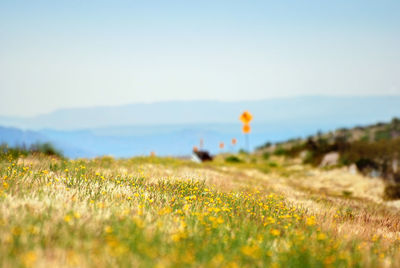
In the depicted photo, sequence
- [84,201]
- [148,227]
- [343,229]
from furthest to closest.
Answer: [343,229] < [84,201] < [148,227]

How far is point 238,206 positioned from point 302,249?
2.31m

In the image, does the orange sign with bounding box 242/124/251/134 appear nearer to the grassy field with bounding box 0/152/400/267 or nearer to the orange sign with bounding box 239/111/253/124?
the orange sign with bounding box 239/111/253/124

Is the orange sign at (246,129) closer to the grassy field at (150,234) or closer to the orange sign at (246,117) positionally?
the orange sign at (246,117)

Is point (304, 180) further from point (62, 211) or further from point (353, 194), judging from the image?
point (62, 211)

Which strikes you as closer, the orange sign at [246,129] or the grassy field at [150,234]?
the grassy field at [150,234]

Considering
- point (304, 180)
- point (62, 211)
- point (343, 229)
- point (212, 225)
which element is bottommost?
point (304, 180)

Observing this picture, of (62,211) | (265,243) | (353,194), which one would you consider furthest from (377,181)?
(62,211)

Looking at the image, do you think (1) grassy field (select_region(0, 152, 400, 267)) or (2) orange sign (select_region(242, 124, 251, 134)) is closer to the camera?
(1) grassy field (select_region(0, 152, 400, 267))

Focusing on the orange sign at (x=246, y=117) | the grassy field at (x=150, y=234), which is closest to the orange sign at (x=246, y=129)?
the orange sign at (x=246, y=117)

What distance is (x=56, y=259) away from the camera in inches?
131

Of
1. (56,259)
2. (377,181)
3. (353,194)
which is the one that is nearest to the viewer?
(56,259)

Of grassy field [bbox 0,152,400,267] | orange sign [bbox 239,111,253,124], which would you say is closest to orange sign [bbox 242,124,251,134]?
orange sign [bbox 239,111,253,124]

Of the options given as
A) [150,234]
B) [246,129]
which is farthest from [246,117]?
[150,234]

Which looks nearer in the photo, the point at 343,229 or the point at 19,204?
the point at 19,204
